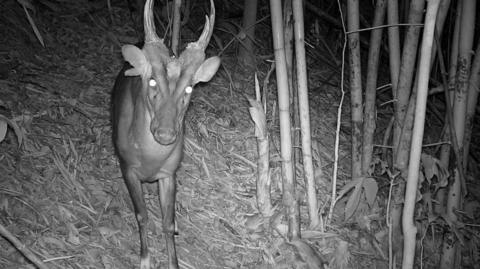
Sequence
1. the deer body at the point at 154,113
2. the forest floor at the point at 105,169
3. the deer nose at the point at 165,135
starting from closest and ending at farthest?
the deer nose at the point at 165,135 < the deer body at the point at 154,113 < the forest floor at the point at 105,169

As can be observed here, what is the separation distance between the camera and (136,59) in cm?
347

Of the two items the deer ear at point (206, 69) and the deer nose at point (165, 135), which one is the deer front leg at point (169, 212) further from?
the deer ear at point (206, 69)

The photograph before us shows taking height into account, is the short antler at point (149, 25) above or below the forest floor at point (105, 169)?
above

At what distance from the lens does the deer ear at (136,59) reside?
3.44 metres

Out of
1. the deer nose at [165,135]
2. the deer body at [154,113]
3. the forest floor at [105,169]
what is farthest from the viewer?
the forest floor at [105,169]

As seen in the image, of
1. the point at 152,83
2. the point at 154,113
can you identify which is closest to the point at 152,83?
the point at 152,83

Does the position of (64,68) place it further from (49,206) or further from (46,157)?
(49,206)

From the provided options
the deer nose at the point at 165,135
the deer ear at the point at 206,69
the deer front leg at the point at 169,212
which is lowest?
the deer front leg at the point at 169,212

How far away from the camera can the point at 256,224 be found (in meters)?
4.12

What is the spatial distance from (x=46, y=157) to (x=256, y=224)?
166 centimetres

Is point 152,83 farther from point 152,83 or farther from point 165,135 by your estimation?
point 165,135

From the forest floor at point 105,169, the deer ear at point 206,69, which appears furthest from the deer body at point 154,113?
the forest floor at point 105,169

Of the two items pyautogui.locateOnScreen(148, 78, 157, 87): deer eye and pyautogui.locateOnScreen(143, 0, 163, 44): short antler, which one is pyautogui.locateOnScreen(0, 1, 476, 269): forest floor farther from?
pyautogui.locateOnScreen(143, 0, 163, 44): short antler

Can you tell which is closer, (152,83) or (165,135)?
(165,135)
